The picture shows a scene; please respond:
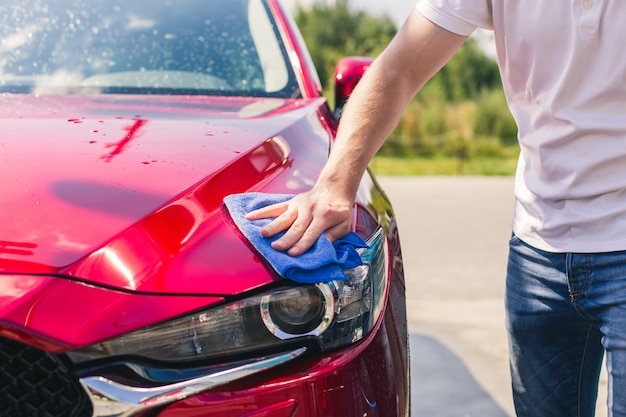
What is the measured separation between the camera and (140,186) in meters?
1.45

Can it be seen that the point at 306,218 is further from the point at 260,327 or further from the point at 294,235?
the point at 260,327

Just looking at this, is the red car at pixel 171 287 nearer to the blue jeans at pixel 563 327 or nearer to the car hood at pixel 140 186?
the car hood at pixel 140 186

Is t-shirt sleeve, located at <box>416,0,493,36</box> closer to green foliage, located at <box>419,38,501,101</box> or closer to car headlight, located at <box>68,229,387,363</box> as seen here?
car headlight, located at <box>68,229,387,363</box>

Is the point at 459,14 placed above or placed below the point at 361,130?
above

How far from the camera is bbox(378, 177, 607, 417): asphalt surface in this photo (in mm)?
3180

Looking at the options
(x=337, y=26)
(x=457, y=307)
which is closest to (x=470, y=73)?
(x=337, y=26)

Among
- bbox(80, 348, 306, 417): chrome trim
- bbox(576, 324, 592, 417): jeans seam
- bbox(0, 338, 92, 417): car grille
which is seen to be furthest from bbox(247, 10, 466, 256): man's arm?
bbox(576, 324, 592, 417): jeans seam

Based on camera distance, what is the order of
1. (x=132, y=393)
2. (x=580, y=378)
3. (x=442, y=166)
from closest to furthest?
(x=132, y=393)
(x=580, y=378)
(x=442, y=166)

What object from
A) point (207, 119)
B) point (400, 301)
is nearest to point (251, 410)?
point (400, 301)

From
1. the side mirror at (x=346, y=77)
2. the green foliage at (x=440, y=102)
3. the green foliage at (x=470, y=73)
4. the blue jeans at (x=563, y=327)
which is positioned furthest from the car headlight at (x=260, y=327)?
the green foliage at (x=470, y=73)

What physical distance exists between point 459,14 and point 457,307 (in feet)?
9.66

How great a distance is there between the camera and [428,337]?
12.8 ft

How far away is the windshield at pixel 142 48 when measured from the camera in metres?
2.40

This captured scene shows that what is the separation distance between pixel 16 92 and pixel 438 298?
9.71ft
